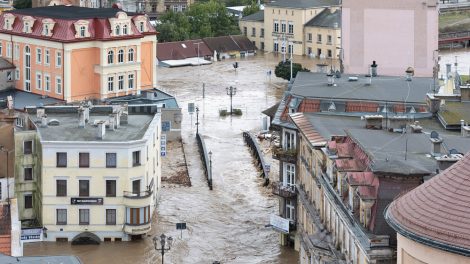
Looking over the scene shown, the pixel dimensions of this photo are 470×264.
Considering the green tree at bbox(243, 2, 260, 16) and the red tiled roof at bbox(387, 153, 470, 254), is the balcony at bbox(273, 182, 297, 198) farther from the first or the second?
the green tree at bbox(243, 2, 260, 16)

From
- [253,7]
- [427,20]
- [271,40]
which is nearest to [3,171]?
[427,20]

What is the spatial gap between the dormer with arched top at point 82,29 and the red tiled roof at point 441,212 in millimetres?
40874

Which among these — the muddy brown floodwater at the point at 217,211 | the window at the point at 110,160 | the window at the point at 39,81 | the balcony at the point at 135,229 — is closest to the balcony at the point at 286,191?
the muddy brown floodwater at the point at 217,211

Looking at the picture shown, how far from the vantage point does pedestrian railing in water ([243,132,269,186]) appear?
52.1 m

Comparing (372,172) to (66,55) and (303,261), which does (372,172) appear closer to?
(303,261)

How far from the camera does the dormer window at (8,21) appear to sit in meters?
64.6

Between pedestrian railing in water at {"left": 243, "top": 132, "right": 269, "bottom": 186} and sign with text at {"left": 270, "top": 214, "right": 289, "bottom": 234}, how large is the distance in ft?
33.9

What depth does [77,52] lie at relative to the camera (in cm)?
6188

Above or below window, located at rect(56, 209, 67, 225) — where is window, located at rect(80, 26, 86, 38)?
above

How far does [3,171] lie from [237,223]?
825cm

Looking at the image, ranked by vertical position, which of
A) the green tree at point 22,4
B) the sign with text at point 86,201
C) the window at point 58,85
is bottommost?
the sign with text at point 86,201

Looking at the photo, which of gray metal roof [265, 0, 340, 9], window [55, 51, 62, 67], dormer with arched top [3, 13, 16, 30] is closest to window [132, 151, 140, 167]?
window [55, 51, 62, 67]

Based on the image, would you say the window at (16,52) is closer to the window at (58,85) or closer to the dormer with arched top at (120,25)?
the window at (58,85)

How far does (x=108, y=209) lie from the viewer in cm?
4200
